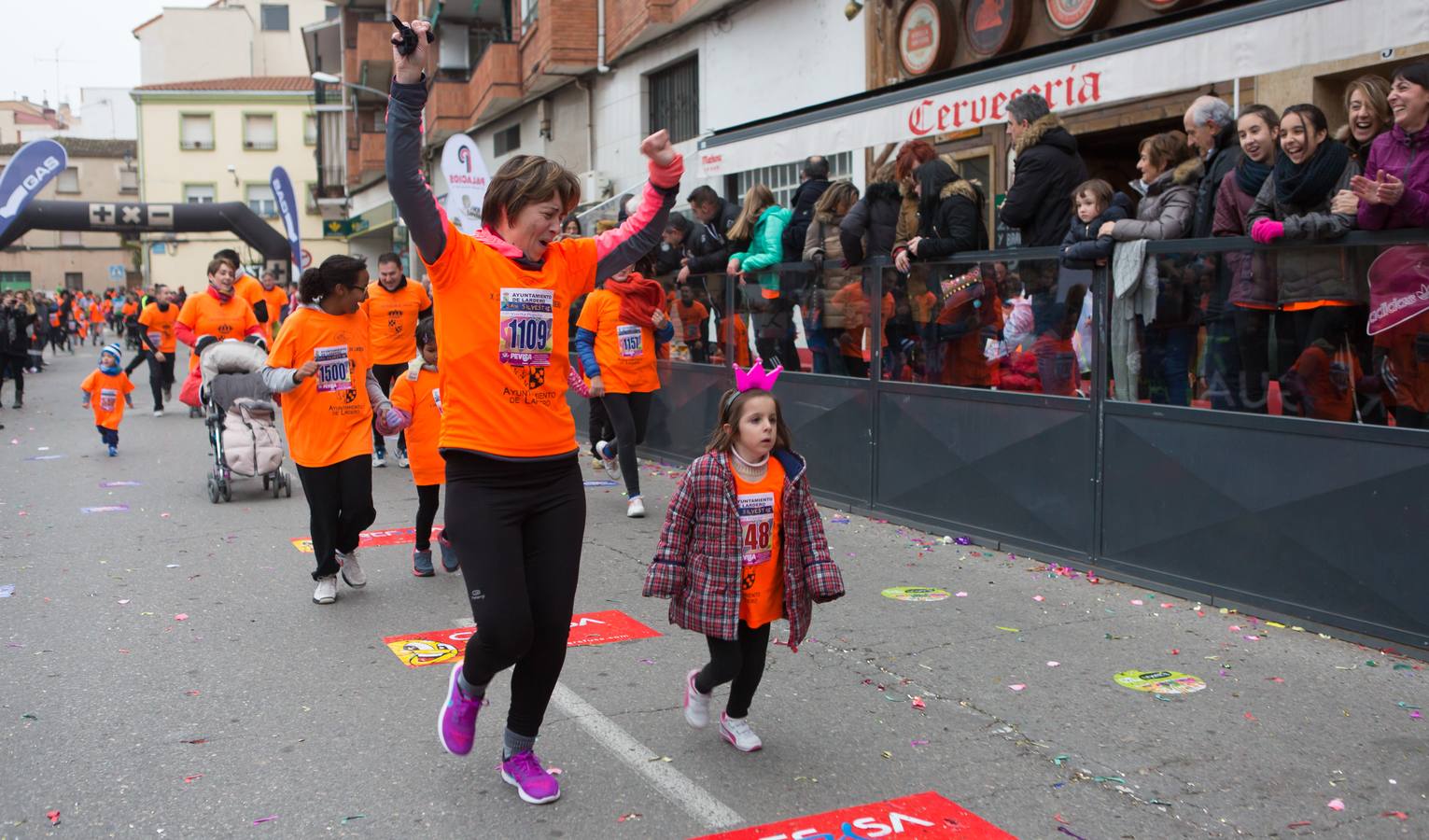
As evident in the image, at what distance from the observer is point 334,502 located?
688 cm

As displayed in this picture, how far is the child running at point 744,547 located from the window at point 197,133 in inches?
2651

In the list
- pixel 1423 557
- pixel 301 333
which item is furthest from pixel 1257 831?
pixel 301 333

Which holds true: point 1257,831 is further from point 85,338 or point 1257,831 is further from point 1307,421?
point 85,338

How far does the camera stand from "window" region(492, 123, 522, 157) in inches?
1086

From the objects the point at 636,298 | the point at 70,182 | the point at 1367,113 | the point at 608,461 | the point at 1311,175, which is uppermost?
the point at 70,182

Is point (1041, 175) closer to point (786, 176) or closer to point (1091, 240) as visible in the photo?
point (1091, 240)

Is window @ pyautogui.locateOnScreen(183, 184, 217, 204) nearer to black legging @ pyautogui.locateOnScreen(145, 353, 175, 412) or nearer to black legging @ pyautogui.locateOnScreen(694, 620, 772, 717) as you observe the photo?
black legging @ pyautogui.locateOnScreen(145, 353, 175, 412)

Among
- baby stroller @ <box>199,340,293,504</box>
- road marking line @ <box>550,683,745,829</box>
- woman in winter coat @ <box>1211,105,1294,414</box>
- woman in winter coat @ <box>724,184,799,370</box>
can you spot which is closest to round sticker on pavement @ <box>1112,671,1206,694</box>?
woman in winter coat @ <box>1211,105,1294,414</box>

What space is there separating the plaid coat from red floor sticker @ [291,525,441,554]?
4.23 metres

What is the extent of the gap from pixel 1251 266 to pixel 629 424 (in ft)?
15.6

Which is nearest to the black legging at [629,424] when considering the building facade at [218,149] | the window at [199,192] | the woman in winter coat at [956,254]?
the woman in winter coat at [956,254]

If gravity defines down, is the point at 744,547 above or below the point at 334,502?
above

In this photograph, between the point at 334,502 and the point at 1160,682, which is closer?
the point at 1160,682

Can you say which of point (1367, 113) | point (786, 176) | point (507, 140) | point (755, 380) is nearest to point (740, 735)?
point (755, 380)
